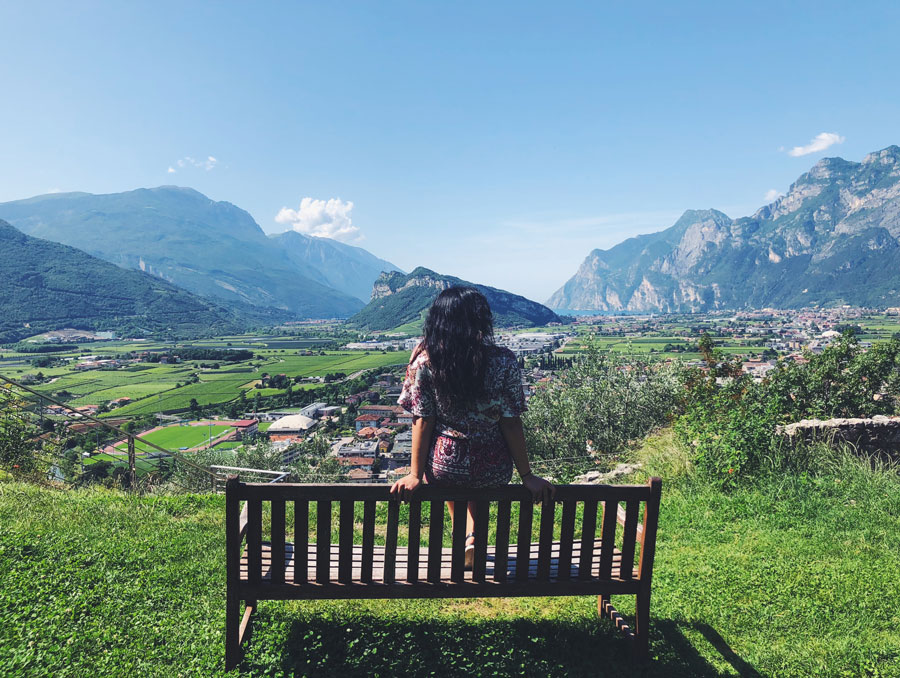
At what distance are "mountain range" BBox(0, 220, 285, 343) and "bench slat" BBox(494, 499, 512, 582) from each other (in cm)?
15299

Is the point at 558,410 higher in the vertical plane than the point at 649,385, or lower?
lower

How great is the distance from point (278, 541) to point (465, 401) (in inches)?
51.5

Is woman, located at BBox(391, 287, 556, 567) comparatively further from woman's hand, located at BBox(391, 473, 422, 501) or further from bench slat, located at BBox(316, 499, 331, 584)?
bench slat, located at BBox(316, 499, 331, 584)

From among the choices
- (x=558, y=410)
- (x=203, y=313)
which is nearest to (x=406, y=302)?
(x=203, y=313)

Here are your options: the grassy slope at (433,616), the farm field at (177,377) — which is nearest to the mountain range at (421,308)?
the farm field at (177,377)

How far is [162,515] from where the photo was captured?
496cm

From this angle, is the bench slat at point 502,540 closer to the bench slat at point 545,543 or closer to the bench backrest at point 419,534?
the bench backrest at point 419,534

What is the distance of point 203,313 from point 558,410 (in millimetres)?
192688

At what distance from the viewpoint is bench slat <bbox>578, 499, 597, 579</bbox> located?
2.78 metres

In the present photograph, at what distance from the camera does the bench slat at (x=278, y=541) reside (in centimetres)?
261

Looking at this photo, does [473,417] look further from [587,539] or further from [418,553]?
[587,539]

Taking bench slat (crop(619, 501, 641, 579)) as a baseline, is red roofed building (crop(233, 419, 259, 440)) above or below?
below

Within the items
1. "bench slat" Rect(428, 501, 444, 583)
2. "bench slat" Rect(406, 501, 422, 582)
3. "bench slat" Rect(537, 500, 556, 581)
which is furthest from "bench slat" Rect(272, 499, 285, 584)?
"bench slat" Rect(537, 500, 556, 581)

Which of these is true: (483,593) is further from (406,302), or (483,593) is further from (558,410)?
(406,302)
